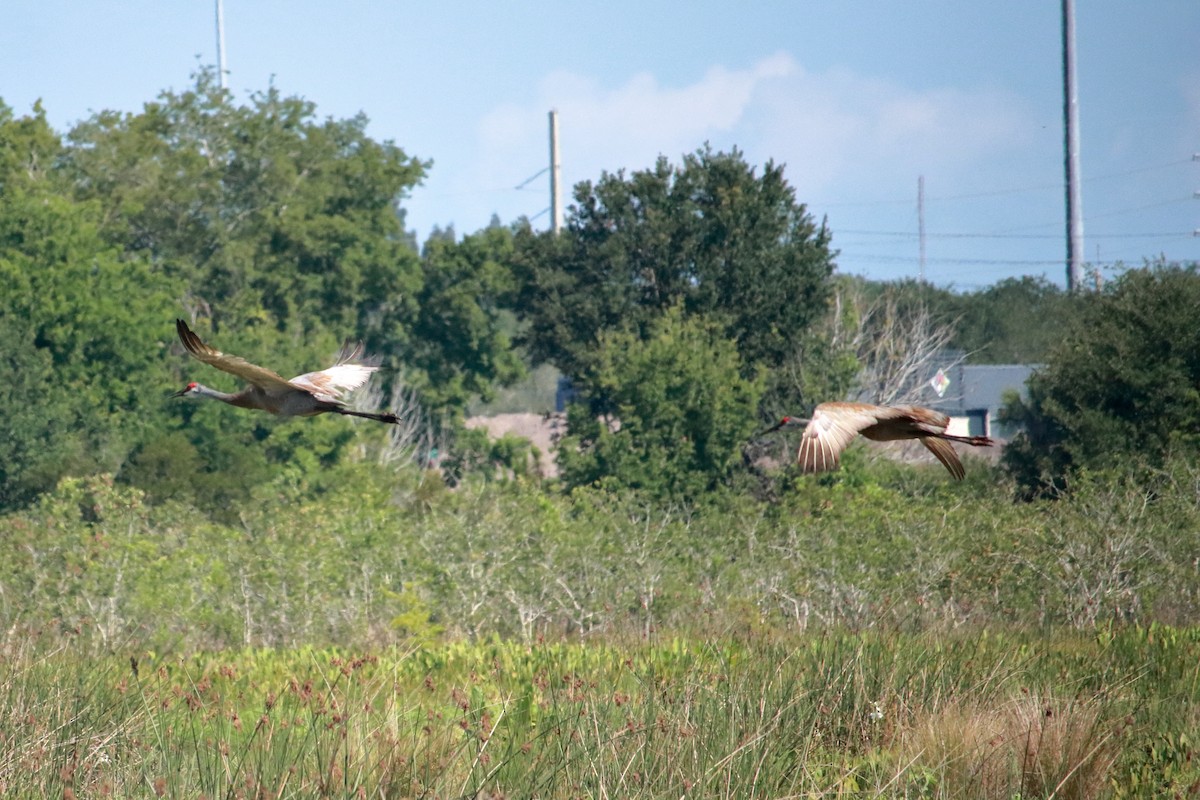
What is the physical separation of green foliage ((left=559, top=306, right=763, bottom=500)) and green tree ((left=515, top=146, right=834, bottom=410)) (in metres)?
1.88

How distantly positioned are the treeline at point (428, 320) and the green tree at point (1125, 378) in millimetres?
64

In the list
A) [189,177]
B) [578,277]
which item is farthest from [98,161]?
[578,277]

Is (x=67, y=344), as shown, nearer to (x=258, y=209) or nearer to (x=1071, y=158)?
(x=258, y=209)

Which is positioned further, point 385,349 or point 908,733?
point 385,349

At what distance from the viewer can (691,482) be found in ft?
110

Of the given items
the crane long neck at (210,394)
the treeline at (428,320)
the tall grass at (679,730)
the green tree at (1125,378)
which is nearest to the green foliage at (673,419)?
the treeline at (428,320)

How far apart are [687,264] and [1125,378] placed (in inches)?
519

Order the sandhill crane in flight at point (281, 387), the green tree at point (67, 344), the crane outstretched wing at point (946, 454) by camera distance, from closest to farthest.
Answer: the sandhill crane in flight at point (281, 387) → the crane outstretched wing at point (946, 454) → the green tree at point (67, 344)

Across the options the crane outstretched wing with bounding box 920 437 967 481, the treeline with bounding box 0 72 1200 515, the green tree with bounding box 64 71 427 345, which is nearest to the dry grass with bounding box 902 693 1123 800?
the crane outstretched wing with bounding box 920 437 967 481

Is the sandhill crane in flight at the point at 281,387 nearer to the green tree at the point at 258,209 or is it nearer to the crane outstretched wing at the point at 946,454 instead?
the crane outstretched wing at the point at 946,454

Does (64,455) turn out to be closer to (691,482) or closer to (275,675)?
(691,482)

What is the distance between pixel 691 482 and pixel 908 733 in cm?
2583

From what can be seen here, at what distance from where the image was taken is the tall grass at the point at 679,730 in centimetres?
591

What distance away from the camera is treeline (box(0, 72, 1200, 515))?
31.8 metres
